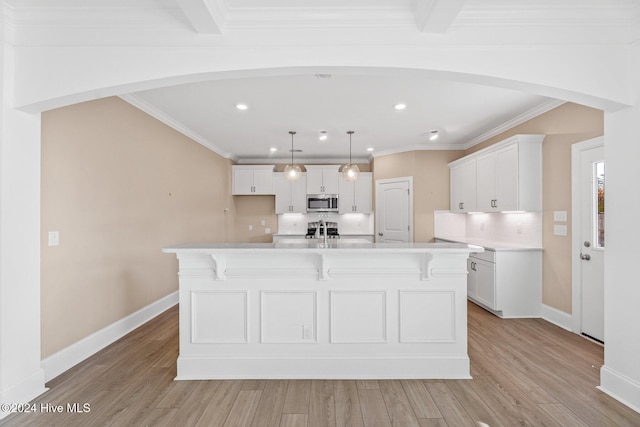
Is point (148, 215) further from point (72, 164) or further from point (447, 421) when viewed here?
point (447, 421)

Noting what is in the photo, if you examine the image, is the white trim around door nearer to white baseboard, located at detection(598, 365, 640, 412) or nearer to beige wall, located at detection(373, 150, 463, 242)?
white baseboard, located at detection(598, 365, 640, 412)

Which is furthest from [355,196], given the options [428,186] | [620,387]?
[620,387]

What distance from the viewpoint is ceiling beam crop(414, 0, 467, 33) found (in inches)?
74.8

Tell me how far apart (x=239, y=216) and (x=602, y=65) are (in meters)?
6.50

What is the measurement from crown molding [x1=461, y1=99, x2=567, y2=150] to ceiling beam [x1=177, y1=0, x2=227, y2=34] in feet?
12.0

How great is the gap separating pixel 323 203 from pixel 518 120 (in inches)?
151

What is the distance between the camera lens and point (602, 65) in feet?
7.29

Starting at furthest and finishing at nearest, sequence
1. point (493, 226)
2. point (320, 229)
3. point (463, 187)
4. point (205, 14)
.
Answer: point (320, 229)
point (463, 187)
point (493, 226)
point (205, 14)

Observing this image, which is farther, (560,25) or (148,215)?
(148,215)

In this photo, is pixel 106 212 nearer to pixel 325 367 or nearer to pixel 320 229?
pixel 325 367

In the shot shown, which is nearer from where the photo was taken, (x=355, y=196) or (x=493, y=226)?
(x=493, y=226)

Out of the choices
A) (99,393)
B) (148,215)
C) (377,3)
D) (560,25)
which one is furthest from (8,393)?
(560,25)

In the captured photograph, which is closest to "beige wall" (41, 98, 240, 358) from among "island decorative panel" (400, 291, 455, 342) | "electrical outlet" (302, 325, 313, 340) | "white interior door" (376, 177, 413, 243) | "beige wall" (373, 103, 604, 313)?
"electrical outlet" (302, 325, 313, 340)

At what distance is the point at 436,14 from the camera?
1993 millimetres
